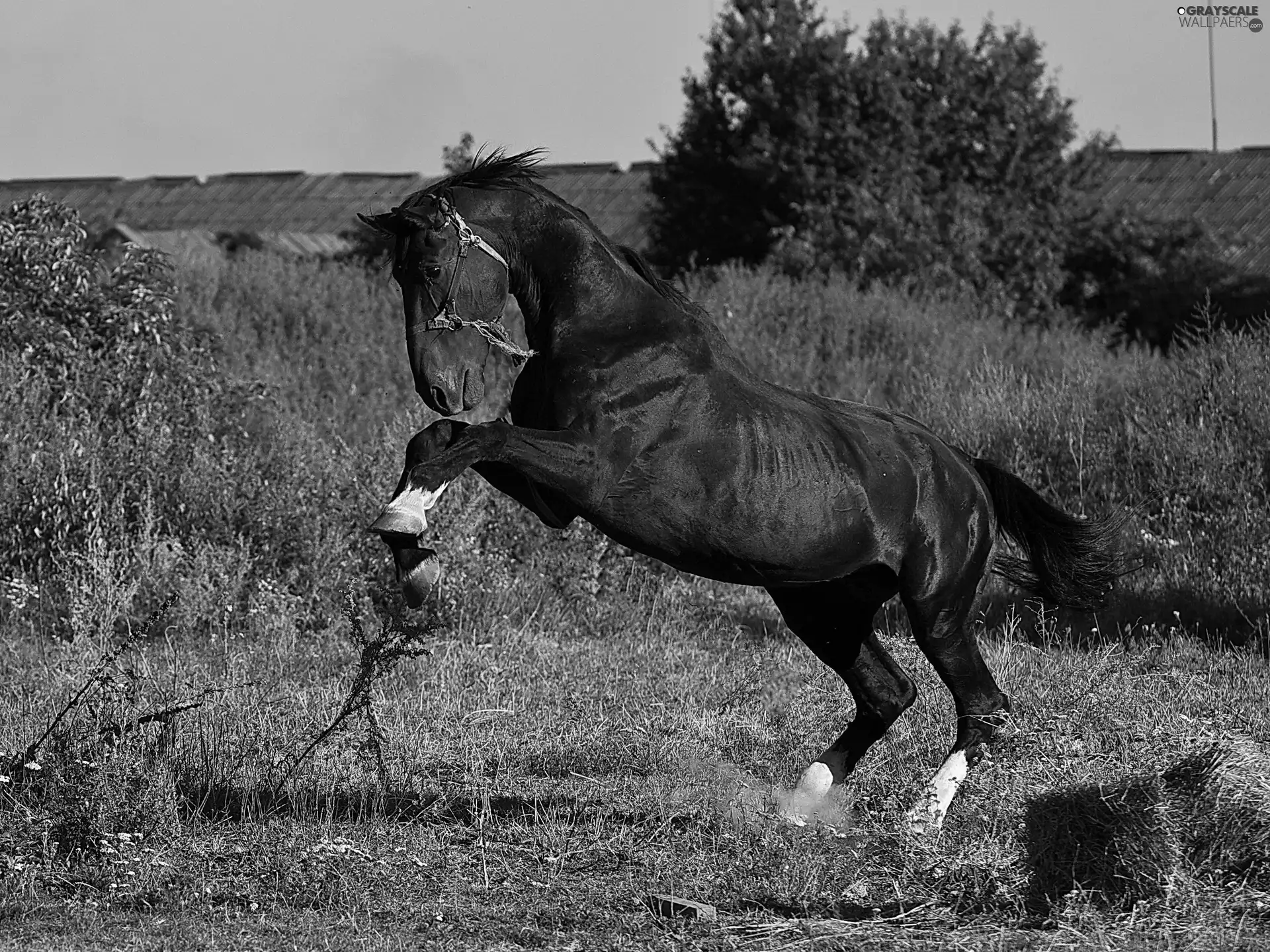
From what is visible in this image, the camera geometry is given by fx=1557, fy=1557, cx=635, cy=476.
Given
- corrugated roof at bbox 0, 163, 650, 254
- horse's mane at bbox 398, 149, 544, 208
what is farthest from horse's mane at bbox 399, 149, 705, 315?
corrugated roof at bbox 0, 163, 650, 254

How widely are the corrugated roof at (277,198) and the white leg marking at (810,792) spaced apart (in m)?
26.0

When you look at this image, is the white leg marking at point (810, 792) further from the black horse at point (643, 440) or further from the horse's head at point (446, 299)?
the horse's head at point (446, 299)

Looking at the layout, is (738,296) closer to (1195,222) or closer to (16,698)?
(1195,222)

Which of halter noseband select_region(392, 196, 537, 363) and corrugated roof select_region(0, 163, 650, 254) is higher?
corrugated roof select_region(0, 163, 650, 254)

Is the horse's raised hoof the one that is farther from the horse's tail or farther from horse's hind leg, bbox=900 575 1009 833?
the horse's tail

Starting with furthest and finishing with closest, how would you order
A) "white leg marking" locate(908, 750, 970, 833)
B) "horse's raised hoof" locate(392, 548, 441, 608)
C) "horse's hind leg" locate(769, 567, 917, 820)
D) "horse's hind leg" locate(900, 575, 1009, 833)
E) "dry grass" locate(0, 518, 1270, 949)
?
"horse's hind leg" locate(769, 567, 917, 820) < "horse's hind leg" locate(900, 575, 1009, 833) < "white leg marking" locate(908, 750, 970, 833) < "horse's raised hoof" locate(392, 548, 441, 608) < "dry grass" locate(0, 518, 1270, 949)

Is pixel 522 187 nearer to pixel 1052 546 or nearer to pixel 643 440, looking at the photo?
pixel 643 440

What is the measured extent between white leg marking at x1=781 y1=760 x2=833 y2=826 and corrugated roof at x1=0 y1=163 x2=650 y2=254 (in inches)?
1022

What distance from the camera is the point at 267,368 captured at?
60.2ft

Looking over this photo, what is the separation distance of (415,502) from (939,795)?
7.81 ft

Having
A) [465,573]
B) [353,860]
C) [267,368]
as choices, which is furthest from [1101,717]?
[267,368]

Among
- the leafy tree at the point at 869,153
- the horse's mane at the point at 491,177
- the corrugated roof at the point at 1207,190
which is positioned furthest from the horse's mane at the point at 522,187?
the corrugated roof at the point at 1207,190

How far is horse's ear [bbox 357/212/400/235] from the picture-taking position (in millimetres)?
5375

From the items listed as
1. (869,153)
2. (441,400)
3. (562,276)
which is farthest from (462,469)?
(869,153)
